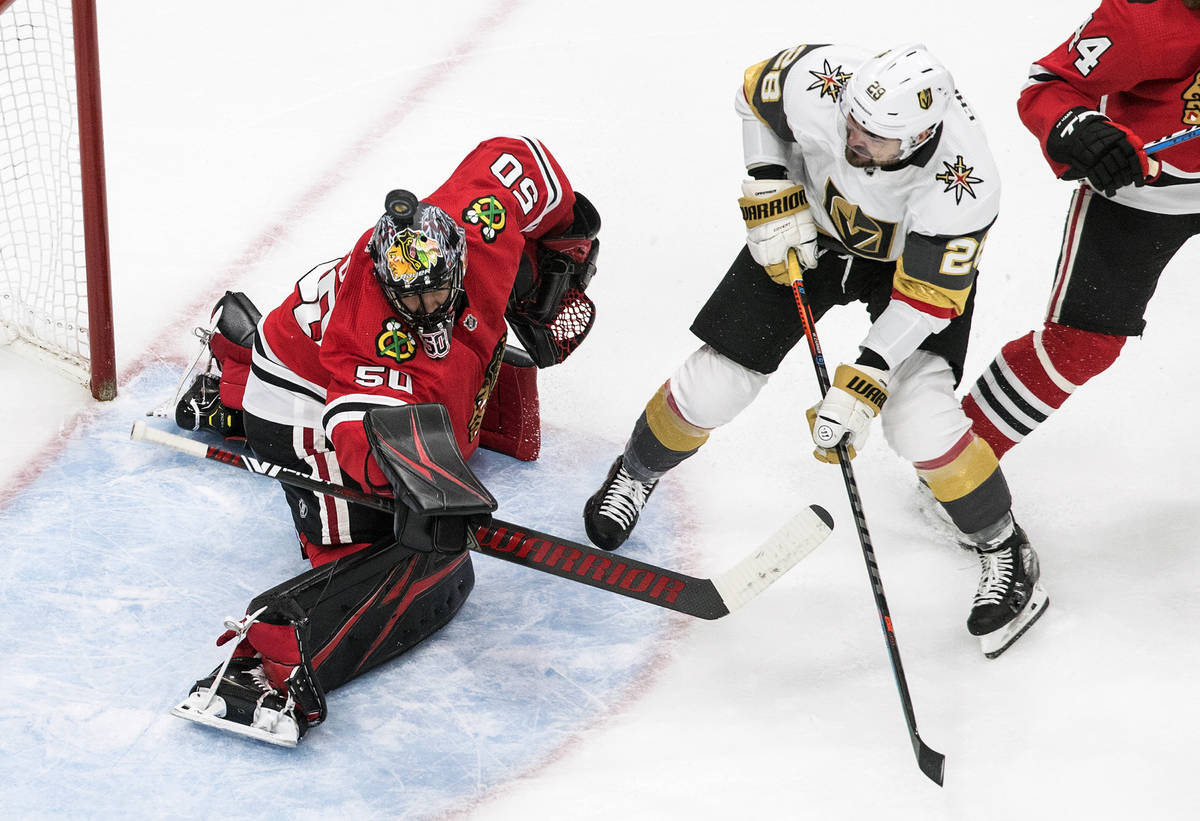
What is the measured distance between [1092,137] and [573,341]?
4.01 ft

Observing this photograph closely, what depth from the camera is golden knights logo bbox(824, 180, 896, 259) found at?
2727mm

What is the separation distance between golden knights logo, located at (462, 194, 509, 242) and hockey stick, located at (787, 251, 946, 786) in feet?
1.94

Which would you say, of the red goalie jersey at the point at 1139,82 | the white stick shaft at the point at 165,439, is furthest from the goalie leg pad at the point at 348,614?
the red goalie jersey at the point at 1139,82

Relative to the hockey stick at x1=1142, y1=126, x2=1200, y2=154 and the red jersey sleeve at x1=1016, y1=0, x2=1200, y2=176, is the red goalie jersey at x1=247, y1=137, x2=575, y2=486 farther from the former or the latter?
the hockey stick at x1=1142, y1=126, x2=1200, y2=154

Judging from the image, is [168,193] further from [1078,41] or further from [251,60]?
[1078,41]

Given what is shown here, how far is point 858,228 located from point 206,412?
5.26 feet

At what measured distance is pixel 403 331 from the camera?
2621 millimetres

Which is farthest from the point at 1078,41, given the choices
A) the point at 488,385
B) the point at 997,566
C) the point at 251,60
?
the point at 251,60

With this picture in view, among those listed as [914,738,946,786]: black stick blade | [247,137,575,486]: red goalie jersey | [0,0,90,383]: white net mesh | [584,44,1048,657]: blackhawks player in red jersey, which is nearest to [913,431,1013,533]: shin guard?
[584,44,1048,657]: blackhawks player in red jersey

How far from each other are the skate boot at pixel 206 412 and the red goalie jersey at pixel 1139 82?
191 centimetres

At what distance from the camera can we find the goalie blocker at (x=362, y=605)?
2471mm

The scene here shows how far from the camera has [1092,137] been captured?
2.63 m

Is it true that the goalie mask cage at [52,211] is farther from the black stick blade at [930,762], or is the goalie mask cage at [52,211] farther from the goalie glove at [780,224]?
the black stick blade at [930,762]

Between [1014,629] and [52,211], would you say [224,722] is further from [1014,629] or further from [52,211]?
[52,211]
